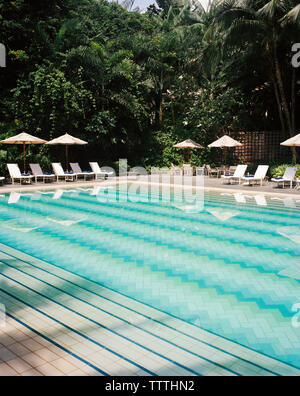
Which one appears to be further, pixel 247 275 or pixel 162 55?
pixel 162 55

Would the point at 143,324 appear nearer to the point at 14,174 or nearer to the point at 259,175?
the point at 259,175

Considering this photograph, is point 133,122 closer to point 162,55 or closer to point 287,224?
point 162,55

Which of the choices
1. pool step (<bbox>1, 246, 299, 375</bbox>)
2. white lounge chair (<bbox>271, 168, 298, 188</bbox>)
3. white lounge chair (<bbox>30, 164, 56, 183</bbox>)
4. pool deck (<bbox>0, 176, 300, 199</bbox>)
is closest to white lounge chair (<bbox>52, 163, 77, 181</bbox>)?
white lounge chair (<bbox>30, 164, 56, 183</bbox>)

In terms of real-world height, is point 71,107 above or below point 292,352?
above

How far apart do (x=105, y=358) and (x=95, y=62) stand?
17323mm

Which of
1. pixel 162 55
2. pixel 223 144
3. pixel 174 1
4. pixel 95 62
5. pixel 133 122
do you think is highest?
pixel 174 1

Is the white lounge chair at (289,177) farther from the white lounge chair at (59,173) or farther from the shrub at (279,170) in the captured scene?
the white lounge chair at (59,173)

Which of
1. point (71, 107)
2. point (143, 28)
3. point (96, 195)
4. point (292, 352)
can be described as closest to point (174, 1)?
point (143, 28)

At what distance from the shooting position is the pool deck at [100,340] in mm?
3004

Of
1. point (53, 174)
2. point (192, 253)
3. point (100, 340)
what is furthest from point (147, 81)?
point (100, 340)

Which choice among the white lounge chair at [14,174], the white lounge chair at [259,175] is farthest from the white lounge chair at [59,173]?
the white lounge chair at [259,175]
